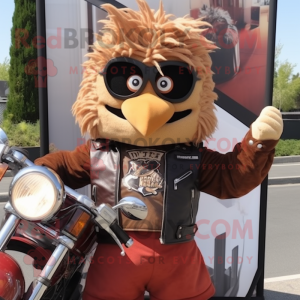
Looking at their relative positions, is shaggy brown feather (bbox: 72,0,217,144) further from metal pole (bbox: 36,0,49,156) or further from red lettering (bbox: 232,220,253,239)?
red lettering (bbox: 232,220,253,239)


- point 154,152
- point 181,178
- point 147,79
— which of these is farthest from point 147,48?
point 181,178

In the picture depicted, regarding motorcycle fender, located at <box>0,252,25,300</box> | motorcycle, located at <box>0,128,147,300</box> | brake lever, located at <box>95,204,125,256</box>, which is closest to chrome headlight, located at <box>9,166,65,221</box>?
motorcycle, located at <box>0,128,147,300</box>

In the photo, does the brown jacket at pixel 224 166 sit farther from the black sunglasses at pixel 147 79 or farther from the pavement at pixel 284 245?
the pavement at pixel 284 245

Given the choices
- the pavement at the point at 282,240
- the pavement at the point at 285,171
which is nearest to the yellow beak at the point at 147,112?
the pavement at the point at 282,240

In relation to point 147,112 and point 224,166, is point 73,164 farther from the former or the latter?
point 224,166

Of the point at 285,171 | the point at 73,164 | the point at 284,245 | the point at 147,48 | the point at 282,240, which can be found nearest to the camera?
the point at 147,48

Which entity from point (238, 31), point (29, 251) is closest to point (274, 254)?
point (238, 31)

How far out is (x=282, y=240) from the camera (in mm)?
4789

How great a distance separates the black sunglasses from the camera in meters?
1.79

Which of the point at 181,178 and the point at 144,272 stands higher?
the point at 181,178

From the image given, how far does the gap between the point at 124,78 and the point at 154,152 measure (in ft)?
1.21

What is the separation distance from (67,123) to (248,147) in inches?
45.5

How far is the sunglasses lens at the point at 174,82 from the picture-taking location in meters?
1.79

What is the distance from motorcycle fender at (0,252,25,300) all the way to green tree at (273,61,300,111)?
26363 mm
